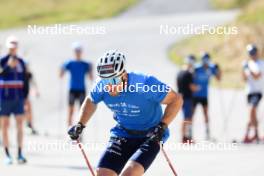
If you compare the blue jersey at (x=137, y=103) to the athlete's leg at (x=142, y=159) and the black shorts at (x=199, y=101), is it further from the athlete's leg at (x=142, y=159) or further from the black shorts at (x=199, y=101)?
the black shorts at (x=199, y=101)

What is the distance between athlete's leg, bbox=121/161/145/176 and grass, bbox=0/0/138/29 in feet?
112

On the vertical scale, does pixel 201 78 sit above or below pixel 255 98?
above

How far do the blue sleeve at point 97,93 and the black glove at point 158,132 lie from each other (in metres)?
0.70

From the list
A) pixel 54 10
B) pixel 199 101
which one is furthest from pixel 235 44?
pixel 54 10

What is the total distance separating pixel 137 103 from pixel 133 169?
2.28 feet

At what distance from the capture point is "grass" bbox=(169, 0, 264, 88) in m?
24.3

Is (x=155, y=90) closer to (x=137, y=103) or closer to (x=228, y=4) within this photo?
(x=137, y=103)

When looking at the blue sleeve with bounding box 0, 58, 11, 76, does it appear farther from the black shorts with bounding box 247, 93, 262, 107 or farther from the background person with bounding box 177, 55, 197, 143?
the black shorts with bounding box 247, 93, 262, 107

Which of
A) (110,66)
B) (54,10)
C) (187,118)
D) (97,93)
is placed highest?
(54,10)

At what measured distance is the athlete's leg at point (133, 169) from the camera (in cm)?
724

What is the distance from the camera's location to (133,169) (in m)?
7.26

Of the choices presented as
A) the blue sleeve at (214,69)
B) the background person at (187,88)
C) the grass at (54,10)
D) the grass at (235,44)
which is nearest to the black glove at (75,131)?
the background person at (187,88)

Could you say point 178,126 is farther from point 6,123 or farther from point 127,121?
point 127,121

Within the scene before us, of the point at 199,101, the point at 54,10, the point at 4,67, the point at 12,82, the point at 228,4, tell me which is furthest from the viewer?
the point at 54,10
